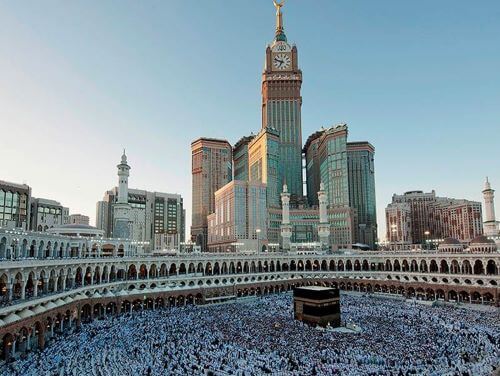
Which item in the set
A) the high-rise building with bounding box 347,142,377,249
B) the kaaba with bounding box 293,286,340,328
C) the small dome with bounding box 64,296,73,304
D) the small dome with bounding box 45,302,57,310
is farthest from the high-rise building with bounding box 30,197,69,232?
the high-rise building with bounding box 347,142,377,249

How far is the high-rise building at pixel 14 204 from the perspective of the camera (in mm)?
91062

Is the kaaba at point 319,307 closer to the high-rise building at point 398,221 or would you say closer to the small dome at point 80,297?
the small dome at point 80,297

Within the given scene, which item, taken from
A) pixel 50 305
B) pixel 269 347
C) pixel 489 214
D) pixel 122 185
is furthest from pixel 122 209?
pixel 489 214

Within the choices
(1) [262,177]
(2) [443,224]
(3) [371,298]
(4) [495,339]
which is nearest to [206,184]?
(1) [262,177]

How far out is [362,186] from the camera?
186 m

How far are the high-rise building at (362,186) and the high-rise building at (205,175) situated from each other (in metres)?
61.2

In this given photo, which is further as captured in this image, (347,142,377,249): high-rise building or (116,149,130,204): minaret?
(347,142,377,249): high-rise building

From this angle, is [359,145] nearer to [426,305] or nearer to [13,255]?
[426,305]

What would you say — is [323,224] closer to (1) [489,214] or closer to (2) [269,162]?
(1) [489,214]

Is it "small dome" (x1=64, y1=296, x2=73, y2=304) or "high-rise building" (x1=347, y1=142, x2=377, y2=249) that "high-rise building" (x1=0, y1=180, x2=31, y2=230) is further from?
"high-rise building" (x1=347, y1=142, x2=377, y2=249)

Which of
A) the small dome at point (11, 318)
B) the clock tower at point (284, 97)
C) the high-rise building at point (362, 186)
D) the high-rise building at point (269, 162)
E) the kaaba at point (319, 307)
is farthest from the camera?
the high-rise building at point (362, 186)

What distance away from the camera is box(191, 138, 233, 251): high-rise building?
188250mm

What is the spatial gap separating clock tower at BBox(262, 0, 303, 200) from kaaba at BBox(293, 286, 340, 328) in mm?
125623

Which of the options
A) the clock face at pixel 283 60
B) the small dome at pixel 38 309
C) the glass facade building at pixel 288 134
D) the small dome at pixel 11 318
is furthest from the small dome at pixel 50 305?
the clock face at pixel 283 60
